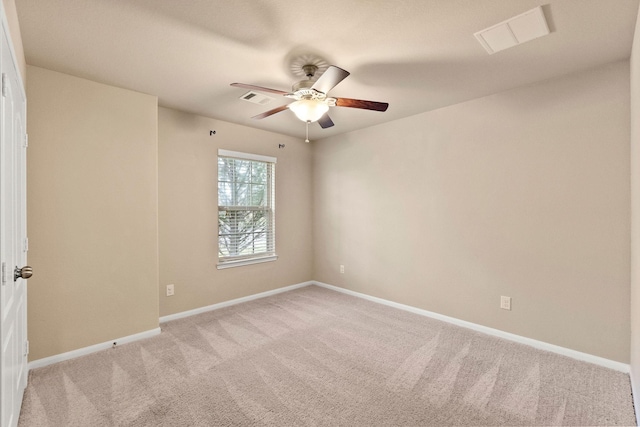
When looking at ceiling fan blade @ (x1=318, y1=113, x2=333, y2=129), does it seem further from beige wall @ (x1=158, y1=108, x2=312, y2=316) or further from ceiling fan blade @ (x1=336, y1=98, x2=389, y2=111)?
beige wall @ (x1=158, y1=108, x2=312, y2=316)

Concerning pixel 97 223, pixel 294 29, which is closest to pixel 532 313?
pixel 294 29

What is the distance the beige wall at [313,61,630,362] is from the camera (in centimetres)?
250

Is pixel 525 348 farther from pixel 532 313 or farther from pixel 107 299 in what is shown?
pixel 107 299

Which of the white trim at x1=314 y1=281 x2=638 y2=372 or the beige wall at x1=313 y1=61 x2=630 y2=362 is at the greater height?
the beige wall at x1=313 y1=61 x2=630 y2=362

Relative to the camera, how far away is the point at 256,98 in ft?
10.3

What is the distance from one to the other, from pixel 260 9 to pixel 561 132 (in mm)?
2695

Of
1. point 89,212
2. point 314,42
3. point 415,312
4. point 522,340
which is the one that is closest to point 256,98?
point 314,42

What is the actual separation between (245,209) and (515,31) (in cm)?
347

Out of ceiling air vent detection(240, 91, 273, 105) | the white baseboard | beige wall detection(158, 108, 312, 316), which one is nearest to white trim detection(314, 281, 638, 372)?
the white baseboard

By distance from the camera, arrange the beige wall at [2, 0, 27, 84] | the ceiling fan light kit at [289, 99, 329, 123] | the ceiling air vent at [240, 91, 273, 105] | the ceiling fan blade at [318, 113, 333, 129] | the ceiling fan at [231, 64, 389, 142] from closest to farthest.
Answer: the beige wall at [2, 0, 27, 84] → the ceiling fan at [231, 64, 389, 142] → the ceiling fan light kit at [289, 99, 329, 123] → the ceiling fan blade at [318, 113, 333, 129] → the ceiling air vent at [240, 91, 273, 105]

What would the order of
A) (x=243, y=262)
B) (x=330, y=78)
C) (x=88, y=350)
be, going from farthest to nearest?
1. (x=243, y=262)
2. (x=88, y=350)
3. (x=330, y=78)

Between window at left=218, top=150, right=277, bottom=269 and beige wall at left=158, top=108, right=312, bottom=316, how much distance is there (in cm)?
10

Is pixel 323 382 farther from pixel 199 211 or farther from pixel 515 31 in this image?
pixel 515 31

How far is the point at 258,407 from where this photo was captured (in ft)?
6.60
